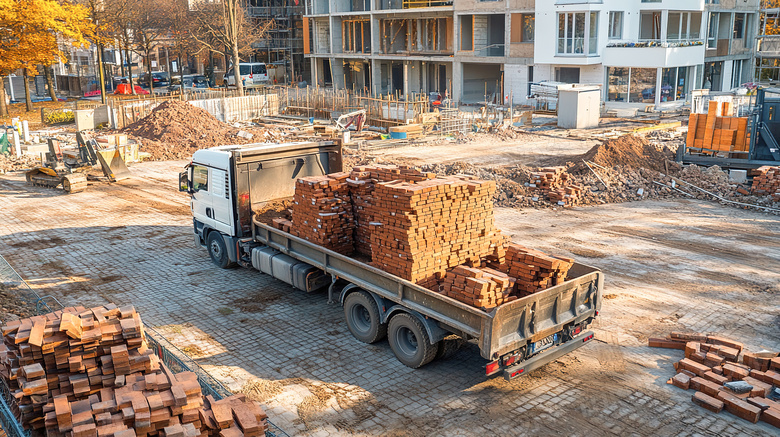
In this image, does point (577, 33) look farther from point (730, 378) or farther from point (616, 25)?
point (730, 378)

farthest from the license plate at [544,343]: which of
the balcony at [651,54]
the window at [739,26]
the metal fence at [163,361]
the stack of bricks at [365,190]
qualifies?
the window at [739,26]

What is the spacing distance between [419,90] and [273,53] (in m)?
23.6

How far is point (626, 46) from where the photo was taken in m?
39.5

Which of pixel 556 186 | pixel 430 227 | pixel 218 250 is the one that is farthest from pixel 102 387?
pixel 556 186

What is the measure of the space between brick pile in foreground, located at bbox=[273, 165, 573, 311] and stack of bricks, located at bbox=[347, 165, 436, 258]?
0.05 m

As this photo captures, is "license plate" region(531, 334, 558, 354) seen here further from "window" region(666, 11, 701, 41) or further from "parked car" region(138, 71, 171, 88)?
"parked car" region(138, 71, 171, 88)

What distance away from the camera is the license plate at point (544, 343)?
9.06 m

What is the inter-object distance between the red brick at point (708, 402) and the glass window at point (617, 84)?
3470 centimetres

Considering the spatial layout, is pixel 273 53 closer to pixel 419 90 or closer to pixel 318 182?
pixel 419 90

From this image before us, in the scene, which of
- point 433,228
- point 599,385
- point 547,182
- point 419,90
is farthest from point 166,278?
point 419,90

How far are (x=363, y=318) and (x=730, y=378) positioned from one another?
5522 mm

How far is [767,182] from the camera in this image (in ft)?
65.9

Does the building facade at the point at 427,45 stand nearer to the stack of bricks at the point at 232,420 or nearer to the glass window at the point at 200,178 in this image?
the glass window at the point at 200,178

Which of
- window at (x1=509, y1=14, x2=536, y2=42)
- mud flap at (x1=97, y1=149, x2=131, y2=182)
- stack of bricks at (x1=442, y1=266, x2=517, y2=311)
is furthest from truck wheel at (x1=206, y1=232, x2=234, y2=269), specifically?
window at (x1=509, y1=14, x2=536, y2=42)
